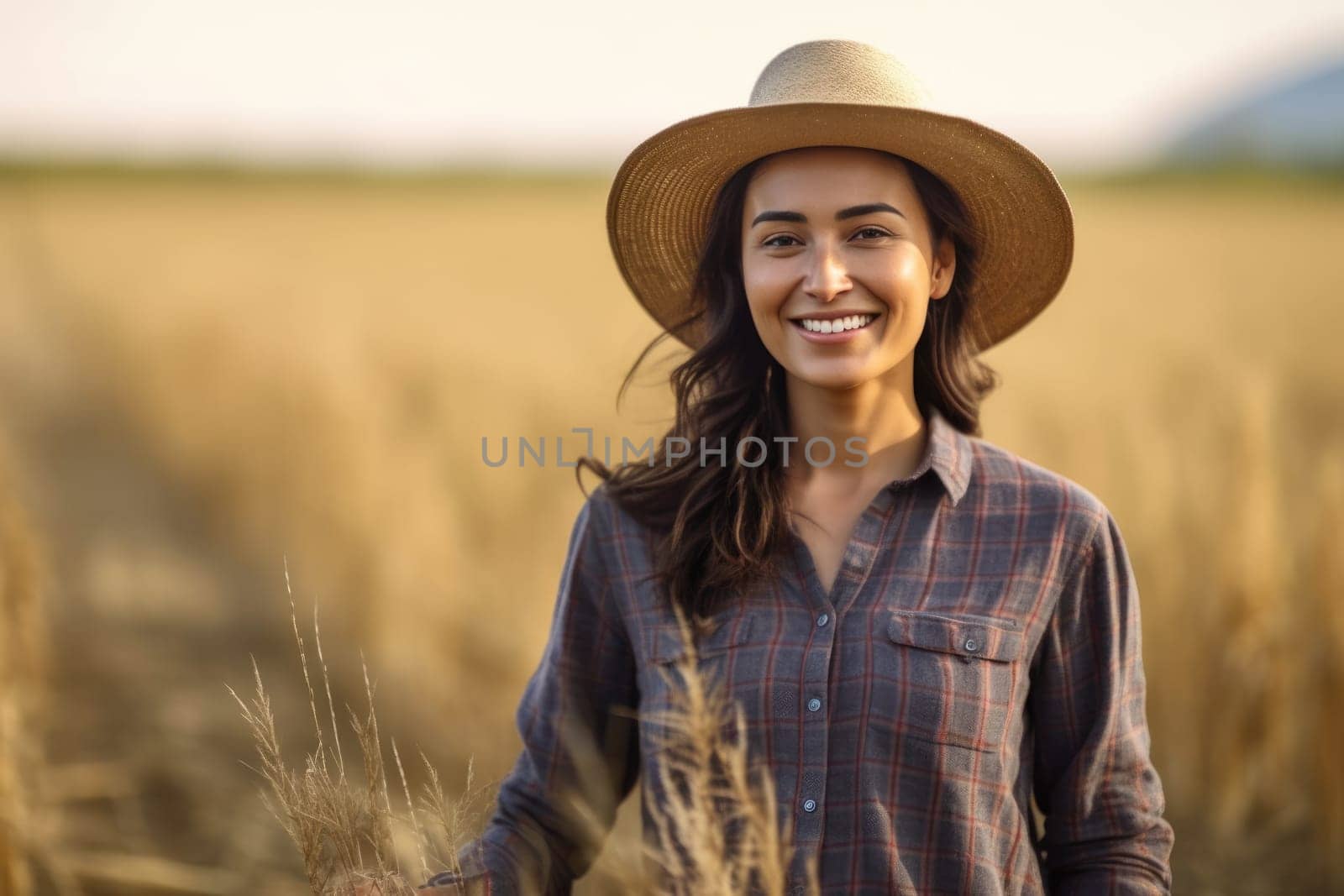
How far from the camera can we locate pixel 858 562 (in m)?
1.61

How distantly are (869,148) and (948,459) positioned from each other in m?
0.40

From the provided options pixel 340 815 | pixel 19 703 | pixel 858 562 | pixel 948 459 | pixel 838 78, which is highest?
pixel 838 78

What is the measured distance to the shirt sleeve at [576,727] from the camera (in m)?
1.74

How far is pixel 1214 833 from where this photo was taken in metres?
3.48

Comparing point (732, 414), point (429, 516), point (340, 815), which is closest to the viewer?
point (340, 815)

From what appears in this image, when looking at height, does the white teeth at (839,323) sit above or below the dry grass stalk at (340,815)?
above

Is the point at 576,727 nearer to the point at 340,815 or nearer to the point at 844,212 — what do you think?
the point at 340,815

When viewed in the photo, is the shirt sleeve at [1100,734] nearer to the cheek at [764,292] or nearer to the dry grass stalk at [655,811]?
the dry grass stalk at [655,811]

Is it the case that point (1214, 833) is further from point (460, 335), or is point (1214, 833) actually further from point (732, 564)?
point (460, 335)

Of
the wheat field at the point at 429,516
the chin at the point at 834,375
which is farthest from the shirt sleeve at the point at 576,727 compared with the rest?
the chin at the point at 834,375

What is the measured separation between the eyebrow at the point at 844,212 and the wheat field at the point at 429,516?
312 millimetres

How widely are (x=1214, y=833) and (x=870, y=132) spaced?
258 centimetres

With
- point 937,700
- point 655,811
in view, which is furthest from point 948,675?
point 655,811

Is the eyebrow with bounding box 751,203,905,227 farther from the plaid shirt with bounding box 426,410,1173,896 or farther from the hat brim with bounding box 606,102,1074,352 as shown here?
the plaid shirt with bounding box 426,410,1173,896
